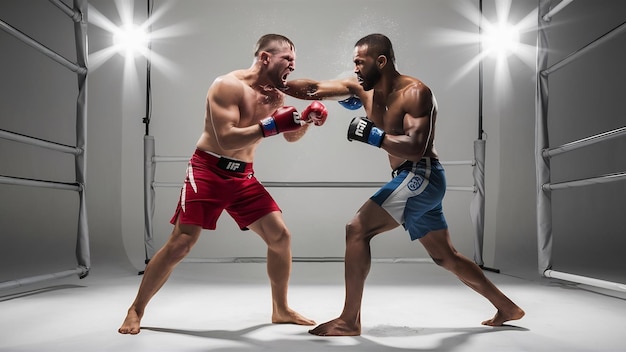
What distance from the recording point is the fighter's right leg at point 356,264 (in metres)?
2.17

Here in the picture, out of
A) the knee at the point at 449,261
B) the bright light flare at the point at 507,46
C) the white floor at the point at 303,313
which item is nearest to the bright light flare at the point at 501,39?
the bright light flare at the point at 507,46

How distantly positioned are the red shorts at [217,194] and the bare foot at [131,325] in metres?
0.39

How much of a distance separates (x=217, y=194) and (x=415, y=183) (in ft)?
2.62

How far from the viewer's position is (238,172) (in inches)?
96.7

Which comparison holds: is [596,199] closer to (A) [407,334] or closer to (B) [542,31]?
(B) [542,31]

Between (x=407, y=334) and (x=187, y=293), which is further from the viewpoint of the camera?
(x=187, y=293)

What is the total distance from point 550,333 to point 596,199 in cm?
317

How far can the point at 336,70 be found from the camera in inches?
223

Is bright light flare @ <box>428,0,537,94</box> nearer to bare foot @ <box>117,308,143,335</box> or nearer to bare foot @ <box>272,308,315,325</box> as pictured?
bare foot @ <box>272,308,315,325</box>

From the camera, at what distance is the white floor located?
6.81ft

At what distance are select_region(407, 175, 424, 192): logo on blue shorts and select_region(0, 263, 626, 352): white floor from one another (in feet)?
1.85

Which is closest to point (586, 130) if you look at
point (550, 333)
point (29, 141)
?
point (550, 333)

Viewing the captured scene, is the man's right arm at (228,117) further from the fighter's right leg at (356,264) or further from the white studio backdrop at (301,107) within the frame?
the white studio backdrop at (301,107)

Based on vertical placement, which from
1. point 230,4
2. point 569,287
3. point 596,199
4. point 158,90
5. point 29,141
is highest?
point 230,4
